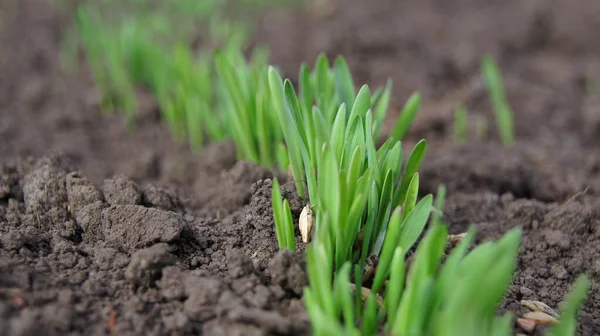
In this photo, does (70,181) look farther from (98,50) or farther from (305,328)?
(98,50)

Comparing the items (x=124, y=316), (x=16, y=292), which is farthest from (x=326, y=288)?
(x=16, y=292)

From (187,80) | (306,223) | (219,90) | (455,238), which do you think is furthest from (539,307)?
(187,80)

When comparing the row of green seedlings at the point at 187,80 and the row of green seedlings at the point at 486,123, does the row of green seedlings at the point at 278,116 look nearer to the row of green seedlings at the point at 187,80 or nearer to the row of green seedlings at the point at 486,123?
the row of green seedlings at the point at 187,80

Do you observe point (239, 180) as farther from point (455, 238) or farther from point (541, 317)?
point (541, 317)

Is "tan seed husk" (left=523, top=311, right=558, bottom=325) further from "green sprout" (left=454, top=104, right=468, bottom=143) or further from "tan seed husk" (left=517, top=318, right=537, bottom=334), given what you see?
"green sprout" (left=454, top=104, right=468, bottom=143)

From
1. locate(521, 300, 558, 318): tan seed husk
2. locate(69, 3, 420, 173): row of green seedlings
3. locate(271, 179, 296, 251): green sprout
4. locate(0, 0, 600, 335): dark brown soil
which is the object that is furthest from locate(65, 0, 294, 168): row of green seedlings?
locate(521, 300, 558, 318): tan seed husk
